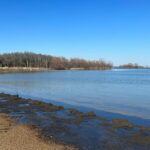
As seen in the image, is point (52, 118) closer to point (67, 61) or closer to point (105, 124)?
point (105, 124)

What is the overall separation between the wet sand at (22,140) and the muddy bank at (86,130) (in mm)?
505

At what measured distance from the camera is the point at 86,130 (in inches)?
435

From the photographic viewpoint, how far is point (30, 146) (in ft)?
26.9

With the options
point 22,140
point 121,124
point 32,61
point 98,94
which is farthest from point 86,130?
point 32,61

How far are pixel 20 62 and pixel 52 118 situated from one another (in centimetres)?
14210

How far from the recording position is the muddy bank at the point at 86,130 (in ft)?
29.8

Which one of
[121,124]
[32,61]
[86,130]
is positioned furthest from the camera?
[32,61]

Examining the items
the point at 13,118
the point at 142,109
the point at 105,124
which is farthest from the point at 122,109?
the point at 13,118

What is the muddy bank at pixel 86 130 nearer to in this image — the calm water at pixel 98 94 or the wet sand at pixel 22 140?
the wet sand at pixel 22 140

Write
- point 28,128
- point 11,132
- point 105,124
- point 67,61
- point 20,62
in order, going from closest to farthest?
point 11,132 → point 28,128 → point 105,124 → point 20,62 → point 67,61

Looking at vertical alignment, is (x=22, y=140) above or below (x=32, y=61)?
below

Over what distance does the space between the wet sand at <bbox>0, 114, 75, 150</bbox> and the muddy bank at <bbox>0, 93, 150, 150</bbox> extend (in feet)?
1.66

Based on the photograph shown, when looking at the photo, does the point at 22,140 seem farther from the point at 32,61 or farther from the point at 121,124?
the point at 32,61

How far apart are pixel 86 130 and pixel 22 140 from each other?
126 inches
